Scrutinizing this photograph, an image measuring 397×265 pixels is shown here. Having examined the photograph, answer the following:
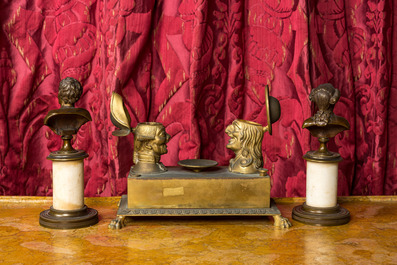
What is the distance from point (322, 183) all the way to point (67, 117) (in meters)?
0.75

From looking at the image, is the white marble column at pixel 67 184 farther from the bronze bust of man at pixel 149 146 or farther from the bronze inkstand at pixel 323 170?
the bronze inkstand at pixel 323 170

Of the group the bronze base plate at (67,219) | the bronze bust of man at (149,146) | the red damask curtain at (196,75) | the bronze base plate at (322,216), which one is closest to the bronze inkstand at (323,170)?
the bronze base plate at (322,216)

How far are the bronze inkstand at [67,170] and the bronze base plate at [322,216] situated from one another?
596 millimetres

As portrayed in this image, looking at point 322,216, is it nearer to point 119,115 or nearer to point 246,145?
point 246,145

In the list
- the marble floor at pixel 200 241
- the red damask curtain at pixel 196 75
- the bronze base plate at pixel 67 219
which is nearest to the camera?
the marble floor at pixel 200 241

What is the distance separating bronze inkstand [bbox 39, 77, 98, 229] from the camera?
50.0 inches

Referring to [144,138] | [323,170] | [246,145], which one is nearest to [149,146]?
[144,138]

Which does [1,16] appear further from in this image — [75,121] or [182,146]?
[182,146]

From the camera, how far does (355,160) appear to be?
166 cm

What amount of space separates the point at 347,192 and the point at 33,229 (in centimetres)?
106

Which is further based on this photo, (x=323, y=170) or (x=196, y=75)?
(x=196, y=75)

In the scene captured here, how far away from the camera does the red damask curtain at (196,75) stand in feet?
5.09

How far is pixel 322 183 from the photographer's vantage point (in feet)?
4.37

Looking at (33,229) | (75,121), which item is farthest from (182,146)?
(33,229)
